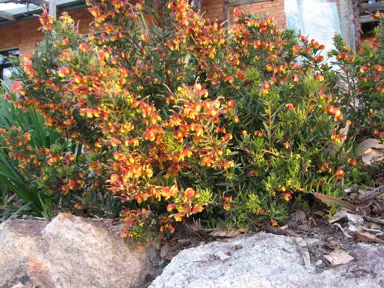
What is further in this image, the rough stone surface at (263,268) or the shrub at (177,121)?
the shrub at (177,121)

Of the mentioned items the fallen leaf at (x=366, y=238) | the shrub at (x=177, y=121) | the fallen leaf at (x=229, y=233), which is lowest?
the fallen leaf at (x=366, y=238)

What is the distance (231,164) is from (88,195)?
908mm

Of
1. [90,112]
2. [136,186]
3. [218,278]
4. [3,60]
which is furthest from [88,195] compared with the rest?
[3,60]

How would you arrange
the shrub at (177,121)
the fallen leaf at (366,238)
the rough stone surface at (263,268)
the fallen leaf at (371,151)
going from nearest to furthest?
the rough stone surface at (263,268), the shrub at (177,121), the fallen leaf at (366,238), the fallen leaf at (371,151)

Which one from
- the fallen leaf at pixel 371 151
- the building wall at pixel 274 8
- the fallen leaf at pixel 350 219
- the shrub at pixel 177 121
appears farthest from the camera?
the building wall at pixel 274 8

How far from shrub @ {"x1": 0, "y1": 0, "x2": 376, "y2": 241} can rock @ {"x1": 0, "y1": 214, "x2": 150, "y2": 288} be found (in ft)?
0.56

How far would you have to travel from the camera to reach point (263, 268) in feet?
6.02

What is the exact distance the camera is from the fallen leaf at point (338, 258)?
1.85 metres

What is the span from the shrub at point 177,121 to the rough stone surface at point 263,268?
5.9 inches

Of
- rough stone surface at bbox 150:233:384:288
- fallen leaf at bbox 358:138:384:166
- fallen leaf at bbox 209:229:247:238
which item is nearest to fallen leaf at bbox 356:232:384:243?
rough stone surface at bbox 150:233:384:288

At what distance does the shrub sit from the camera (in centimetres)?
184

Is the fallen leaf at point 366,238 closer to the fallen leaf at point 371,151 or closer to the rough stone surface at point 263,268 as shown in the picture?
the rough stone surface at point 263,268

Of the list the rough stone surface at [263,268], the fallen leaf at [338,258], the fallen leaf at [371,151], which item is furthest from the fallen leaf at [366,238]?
the fallen leaf at [371,151]

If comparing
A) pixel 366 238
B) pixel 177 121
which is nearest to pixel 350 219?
pixel 366 238
